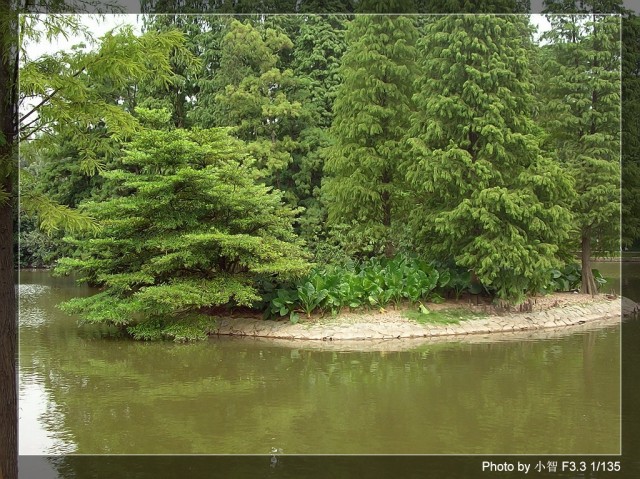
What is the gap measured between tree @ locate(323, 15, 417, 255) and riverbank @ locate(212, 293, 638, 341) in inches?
123

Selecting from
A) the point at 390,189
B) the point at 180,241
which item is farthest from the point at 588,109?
the point at 180,241

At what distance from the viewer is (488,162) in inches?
489

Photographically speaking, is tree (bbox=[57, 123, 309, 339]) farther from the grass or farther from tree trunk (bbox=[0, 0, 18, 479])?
tree trunk (bbox=[0, 0, 18, 479])

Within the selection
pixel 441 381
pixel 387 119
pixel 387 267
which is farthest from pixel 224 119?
pixel 441 381

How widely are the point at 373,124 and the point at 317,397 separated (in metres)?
7.91

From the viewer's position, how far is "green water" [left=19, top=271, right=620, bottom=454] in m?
6.27

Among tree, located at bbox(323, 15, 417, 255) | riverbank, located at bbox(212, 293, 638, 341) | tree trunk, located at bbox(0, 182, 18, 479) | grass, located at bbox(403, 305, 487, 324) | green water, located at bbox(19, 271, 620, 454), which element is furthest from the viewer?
tree, located at bbox(323, 15, 417, 255)

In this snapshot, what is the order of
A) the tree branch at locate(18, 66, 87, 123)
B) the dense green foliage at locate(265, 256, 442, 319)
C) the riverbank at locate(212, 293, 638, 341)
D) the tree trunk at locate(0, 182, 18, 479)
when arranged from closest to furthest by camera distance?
the tree branch at locate(18, 66, 87, 123), the tree trunk at locate(0, 182, 18, 479), the riverbank at locate(212, 293, 638, 341), the dense green foliage at locate(265, 256, 442, 319)

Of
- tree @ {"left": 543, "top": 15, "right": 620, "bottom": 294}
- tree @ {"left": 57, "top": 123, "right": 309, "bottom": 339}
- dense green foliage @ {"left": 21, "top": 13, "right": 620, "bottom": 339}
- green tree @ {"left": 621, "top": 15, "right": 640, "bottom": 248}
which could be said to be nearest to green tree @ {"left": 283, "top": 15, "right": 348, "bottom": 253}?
dense green foliage @ {"left": 21, "top": 13, "right": 620, "bottom": 339}

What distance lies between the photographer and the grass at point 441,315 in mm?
11899

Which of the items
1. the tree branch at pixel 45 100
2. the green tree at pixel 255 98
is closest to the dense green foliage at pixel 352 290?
the green tree at pixel 255 98

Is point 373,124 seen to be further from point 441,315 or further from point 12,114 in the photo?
point 12,114

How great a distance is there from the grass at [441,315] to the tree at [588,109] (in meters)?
3.28

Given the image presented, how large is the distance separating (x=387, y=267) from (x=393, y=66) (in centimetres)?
446
